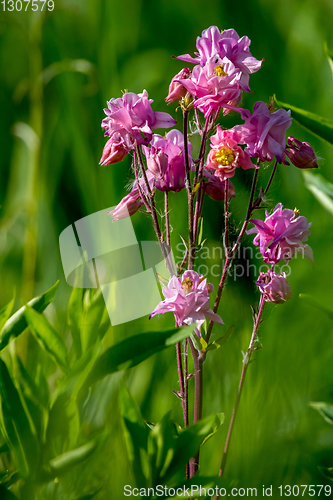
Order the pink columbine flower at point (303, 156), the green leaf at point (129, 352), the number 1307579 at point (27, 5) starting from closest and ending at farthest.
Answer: the green leaf at point (129, 352), the pink columbine flower at point (303, 156), the number 1307579 at point (27, 5)

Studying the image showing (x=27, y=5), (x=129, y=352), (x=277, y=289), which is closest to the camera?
(x=129, y=352)

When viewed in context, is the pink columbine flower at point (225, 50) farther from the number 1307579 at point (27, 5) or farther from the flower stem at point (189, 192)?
the number 1307579 at point (27, 5)

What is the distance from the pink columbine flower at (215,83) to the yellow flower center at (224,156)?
0.09 ft

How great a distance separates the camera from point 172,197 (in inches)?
24.6

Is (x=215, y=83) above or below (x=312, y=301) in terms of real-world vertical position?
above

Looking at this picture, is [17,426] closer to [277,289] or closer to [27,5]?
[277,289]

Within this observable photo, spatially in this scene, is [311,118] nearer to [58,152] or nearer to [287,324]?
[287,324]

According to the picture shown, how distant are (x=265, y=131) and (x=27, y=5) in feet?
1.56

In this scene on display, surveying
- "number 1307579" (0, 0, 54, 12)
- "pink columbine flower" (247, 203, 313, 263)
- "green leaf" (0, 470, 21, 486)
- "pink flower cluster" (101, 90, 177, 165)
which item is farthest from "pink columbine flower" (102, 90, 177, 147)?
"number 1307579" (0, 0, 54, 12)

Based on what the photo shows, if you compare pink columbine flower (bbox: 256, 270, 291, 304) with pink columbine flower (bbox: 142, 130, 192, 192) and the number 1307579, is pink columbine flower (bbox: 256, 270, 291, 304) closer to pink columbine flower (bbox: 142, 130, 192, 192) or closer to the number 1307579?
pink columbine flower (bbox: 142, 130, 192, 192)

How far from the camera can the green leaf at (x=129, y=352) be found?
0.78 ft

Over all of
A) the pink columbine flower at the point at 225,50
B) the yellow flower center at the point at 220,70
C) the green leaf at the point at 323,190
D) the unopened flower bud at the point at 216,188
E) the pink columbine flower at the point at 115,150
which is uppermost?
the pink columbine flower at the point at 225,50

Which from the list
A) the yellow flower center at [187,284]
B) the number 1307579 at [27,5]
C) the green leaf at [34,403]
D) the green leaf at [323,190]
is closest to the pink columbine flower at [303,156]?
the green leaf at [323,190]

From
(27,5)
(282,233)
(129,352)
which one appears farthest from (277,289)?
(27,5)
